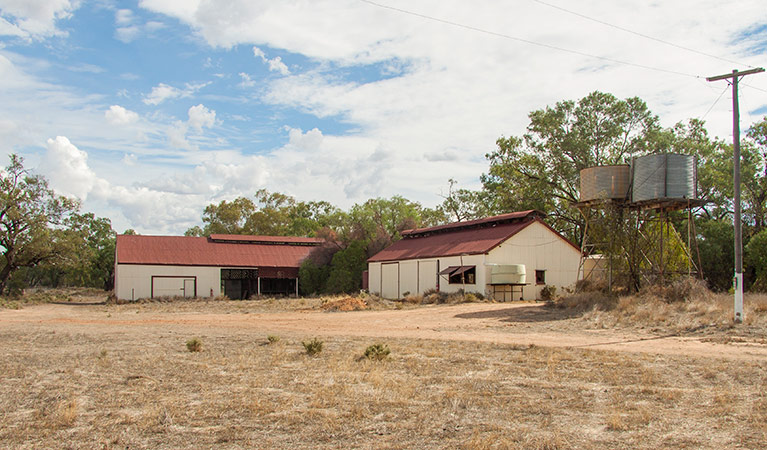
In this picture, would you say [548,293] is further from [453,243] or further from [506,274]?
[453,243]

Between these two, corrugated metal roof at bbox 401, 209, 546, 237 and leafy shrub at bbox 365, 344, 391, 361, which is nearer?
leafy shrub at bbox 365, 344, 391, 361

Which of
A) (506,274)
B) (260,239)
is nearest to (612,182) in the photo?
(506,274)

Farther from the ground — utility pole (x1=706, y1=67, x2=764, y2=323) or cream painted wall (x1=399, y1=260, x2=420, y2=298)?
utility pole (x1=706, y1=67, x2=764, y2=323)

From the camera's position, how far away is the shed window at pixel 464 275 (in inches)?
1486

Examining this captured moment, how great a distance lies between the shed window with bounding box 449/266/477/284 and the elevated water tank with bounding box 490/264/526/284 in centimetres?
173

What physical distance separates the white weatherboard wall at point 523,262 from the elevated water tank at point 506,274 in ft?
1.61

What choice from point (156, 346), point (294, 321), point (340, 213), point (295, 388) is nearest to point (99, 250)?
point (340, 213)

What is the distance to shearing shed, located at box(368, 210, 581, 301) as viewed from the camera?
121 feet

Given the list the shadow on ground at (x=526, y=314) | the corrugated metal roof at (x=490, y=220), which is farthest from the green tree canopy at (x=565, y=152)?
the shadow on ground at (x=526, y=314)

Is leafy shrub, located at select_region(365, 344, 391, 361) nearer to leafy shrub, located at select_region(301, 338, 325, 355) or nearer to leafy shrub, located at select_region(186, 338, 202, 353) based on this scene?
leafy shrub, located at select_region(301, 338, 325, 355)

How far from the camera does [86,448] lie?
777cm

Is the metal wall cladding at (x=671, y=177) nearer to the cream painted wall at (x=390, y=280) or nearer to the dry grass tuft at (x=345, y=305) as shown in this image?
the dry grass tuft at (x=345, y=305)

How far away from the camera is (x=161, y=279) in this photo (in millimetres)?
49000

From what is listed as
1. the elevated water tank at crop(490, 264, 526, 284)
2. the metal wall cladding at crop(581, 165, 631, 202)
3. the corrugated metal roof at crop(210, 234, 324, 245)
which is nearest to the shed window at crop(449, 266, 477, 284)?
the elevated water tank at crop(490, 264, 526, 284)
